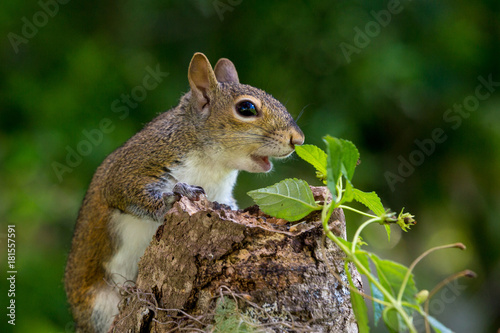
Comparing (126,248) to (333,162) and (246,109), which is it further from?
(333,162)

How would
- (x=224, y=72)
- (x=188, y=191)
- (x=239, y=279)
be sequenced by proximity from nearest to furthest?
(x=239, y=279), (x=188, y=191), (x=224, y=72)

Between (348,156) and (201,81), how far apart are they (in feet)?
4.95

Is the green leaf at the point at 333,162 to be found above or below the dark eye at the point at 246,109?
below

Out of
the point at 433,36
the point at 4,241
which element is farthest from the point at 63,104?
the point at 433,36

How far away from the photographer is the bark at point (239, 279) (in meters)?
1.47

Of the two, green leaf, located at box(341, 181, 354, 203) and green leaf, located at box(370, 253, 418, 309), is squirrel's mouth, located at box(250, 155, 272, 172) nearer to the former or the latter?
green leaf, located at box(341, 181, 354, 203)

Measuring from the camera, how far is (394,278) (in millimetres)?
1271

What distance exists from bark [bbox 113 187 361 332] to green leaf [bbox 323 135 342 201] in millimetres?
241

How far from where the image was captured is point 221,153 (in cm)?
257

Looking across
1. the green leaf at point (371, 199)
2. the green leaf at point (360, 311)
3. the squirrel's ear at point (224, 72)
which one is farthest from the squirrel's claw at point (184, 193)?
the squirrel's ear at point (224, 72)

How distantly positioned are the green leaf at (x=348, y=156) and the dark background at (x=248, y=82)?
2.52m

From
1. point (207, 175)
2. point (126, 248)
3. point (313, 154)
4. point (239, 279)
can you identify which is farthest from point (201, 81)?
point (239, 279)

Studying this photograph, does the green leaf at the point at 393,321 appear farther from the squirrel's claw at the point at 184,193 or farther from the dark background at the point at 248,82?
the dark background at the point at 248,82

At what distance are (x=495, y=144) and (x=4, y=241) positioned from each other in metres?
3.65
